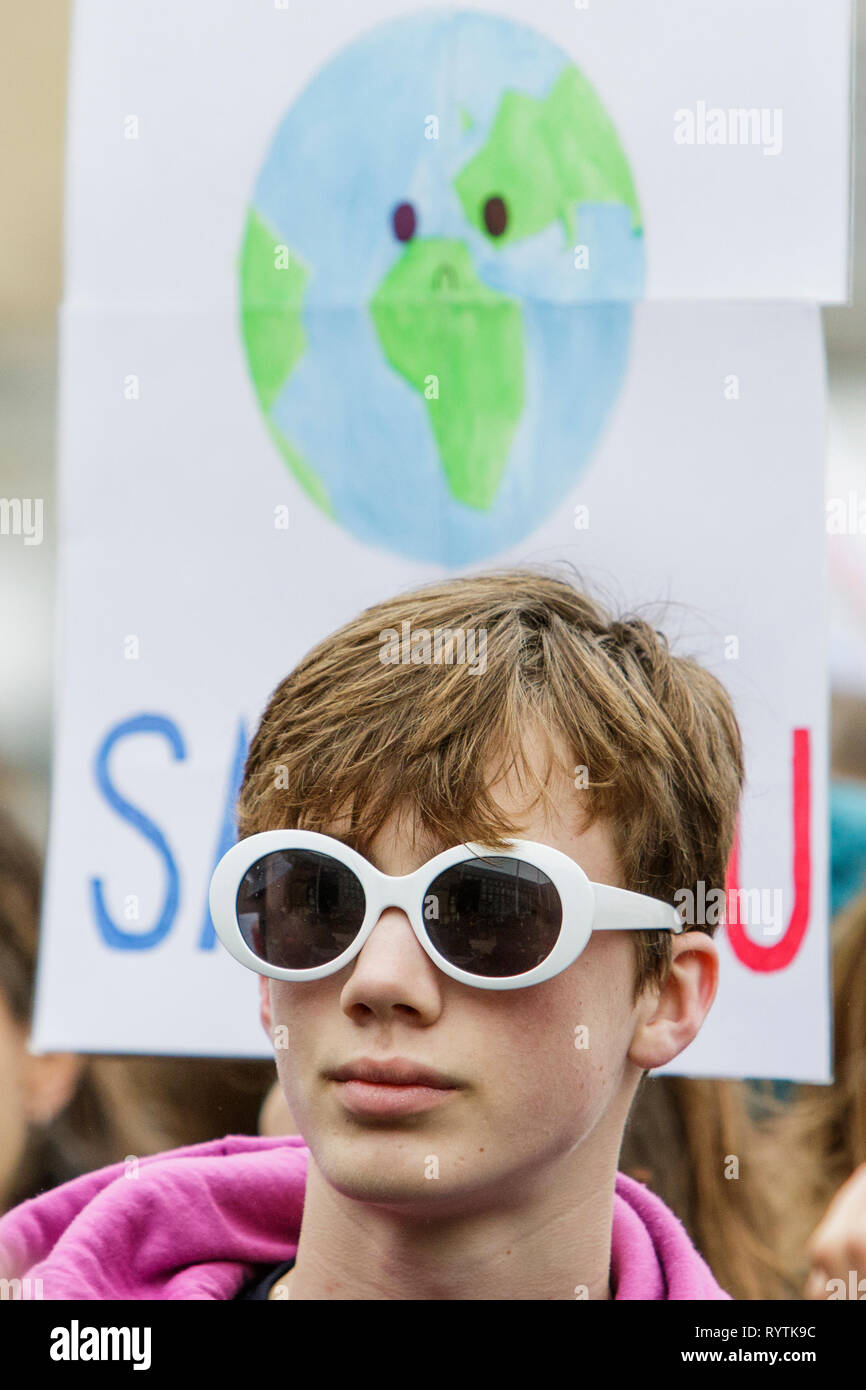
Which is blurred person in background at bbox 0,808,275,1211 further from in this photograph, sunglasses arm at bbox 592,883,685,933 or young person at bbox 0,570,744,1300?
sunglasses arm at bbox 592,883,685,933

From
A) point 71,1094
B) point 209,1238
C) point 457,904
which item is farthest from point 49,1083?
point 457,904

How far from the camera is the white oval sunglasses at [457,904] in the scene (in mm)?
1043

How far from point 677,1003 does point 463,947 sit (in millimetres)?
207

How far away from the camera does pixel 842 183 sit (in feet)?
4.92

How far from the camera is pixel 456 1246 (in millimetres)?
1113

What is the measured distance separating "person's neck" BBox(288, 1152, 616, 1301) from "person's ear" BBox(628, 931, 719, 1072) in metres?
0.11

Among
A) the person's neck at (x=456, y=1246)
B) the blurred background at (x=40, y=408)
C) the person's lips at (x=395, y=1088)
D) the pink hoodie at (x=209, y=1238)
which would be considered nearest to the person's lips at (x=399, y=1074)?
the person's lips at (x=395, y=1088)

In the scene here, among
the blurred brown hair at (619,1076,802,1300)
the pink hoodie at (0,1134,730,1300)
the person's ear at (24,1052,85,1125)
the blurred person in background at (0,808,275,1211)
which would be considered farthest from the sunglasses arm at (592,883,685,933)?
the person's ear at (24,1052,85,1125)

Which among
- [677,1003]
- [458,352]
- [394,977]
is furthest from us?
[458,352]

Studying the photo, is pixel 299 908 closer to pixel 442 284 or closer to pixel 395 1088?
pixel 395 1088
